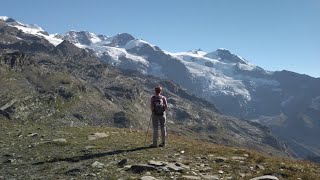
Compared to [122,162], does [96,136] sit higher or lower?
higher

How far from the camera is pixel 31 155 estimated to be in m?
26.3

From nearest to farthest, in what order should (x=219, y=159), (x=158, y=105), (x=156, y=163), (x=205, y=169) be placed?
(x=205, y=169), (x=156, y=163), (x=219, y=159), (x=158, y=105)

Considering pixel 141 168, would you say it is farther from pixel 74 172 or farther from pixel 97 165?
pixel 74 172

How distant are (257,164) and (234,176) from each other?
12.1 ft

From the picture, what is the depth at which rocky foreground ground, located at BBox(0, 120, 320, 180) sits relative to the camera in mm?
21188

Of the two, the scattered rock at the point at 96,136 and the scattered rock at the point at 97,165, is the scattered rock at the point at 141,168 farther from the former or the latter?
the scattered rock at the point at 96,136

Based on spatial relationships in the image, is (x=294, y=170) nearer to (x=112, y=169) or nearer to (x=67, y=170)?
(x=112, y=169)

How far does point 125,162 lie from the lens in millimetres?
23578

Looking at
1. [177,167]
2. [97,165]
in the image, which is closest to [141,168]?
[177,167]

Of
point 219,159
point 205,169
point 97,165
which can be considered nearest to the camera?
point 205,169

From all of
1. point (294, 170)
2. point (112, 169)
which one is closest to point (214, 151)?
point (294, 170)

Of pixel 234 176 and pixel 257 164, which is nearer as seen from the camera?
pixel 234 176

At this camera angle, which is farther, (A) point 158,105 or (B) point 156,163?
(A) point 158,105

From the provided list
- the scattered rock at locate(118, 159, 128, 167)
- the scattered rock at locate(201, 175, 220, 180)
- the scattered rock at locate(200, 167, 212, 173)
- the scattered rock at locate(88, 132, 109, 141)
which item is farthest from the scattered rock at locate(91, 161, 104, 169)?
the scattered rock at locate(88, 132, 109, 141)
